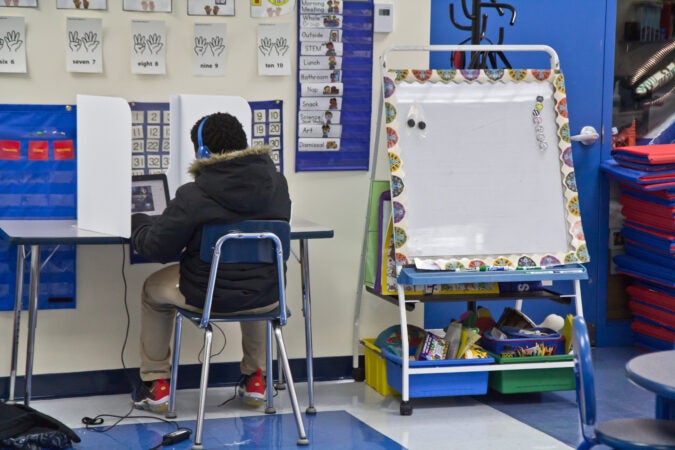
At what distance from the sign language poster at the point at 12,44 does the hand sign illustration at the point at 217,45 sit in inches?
28.6

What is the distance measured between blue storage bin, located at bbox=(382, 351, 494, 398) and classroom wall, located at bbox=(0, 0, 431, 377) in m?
0.49

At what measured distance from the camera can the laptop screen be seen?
159 inches

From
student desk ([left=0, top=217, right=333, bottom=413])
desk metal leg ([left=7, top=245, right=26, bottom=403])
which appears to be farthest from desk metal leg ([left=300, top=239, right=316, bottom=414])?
desk metal leg ([left=7, top=245, right=26, bottom=403])

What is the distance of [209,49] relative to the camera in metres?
4.17

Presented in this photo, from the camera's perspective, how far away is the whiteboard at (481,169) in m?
4.01

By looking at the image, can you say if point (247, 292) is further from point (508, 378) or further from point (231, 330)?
point (508, 378)

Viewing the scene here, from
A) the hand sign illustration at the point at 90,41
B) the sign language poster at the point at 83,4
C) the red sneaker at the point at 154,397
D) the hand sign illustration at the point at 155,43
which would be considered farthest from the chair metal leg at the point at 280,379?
the sign language poster at the point at 83,4

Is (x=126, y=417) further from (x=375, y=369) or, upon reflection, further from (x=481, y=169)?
(x=481, y=169)

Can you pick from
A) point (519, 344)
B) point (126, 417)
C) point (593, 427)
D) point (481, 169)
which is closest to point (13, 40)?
point (126, 417)

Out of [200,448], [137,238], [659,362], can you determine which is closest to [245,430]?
[200,448]

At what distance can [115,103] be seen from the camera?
378 cm

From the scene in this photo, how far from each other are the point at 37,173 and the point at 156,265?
60cm

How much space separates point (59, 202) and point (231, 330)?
88 centimetres

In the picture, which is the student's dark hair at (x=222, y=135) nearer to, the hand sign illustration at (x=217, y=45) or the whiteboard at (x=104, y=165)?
the whiteboard at (x=104, y=165)
